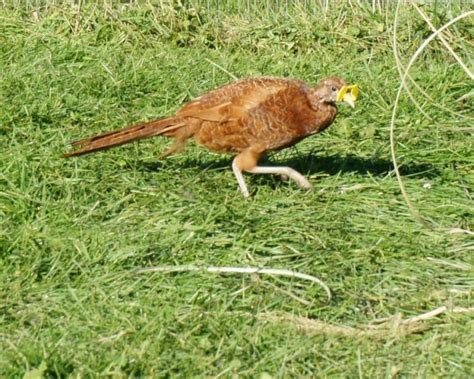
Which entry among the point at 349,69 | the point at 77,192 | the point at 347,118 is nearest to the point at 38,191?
the point at 77,192

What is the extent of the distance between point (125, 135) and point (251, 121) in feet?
2.06

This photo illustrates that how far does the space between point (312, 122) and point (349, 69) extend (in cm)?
200

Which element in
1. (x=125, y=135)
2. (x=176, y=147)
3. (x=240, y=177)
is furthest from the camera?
(x=176, y=147)

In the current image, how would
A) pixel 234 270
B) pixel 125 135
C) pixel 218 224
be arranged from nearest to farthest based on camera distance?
pixel 234 270 < pixel 218 224 < pixel 125 135

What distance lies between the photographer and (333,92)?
6.13 metres

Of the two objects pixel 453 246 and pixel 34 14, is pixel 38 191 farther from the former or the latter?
pixel 34 14

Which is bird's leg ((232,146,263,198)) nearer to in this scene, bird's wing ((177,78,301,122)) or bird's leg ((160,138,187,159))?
bird's wing ((177,78,301,122))

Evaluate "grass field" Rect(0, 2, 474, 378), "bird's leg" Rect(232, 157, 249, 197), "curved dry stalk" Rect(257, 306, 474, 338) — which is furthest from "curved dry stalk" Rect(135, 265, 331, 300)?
"bird's leg" Rect(232, 157, 249, 197)

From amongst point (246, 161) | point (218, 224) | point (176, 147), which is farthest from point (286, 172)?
point (218, 224)

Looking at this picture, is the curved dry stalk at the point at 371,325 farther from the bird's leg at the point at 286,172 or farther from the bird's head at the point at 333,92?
the bird's head at the point at 333,92

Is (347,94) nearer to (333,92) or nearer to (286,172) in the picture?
(333,92)

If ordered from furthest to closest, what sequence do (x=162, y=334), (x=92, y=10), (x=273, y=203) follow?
(x=92, y=10) → (x=273, y=203) → (x=162, y=334)

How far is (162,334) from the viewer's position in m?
4.38

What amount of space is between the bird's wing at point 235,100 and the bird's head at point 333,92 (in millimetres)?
142
